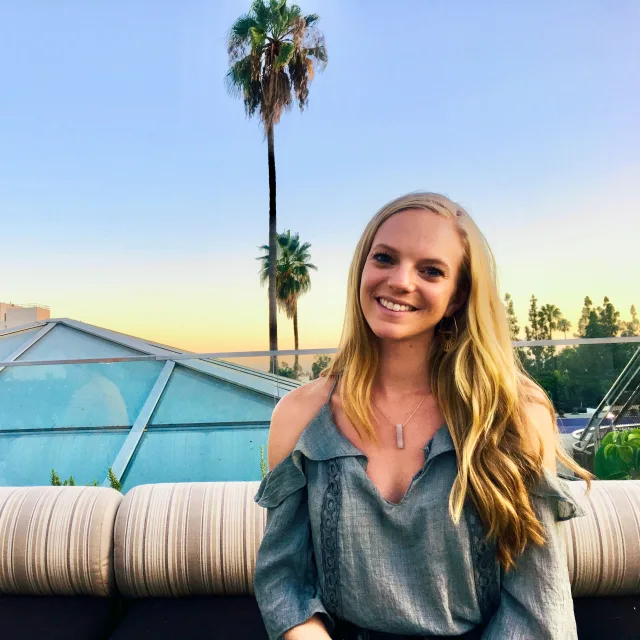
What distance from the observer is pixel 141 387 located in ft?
11.5

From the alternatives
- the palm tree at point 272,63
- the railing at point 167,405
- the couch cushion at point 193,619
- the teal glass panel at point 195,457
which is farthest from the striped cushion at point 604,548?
the palm tree at point 272,63

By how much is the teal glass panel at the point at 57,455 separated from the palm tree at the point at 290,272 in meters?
21.2

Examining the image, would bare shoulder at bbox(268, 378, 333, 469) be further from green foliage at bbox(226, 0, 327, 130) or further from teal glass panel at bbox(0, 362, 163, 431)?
green foliage at bbox(226, 0, 327, 130)

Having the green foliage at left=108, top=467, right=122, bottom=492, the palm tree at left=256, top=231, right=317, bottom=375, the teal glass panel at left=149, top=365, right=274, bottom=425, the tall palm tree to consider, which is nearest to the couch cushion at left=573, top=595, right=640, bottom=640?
the teal glass panel at left=149, top=365, right=274, bottom=425

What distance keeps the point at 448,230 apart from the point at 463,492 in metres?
0.44

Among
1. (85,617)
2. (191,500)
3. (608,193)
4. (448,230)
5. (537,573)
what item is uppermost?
(608,193)

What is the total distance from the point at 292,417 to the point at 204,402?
8.56 feet

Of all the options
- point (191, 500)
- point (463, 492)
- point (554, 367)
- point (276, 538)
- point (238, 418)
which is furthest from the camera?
point (238, 418)

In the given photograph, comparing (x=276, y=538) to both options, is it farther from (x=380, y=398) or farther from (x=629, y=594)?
(x=629, y=594)

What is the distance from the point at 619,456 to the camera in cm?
286

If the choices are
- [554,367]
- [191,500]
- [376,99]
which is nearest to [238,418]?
[191,500]

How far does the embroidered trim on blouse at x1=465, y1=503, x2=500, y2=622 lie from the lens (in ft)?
3.09

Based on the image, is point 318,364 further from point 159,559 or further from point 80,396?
point 80,396

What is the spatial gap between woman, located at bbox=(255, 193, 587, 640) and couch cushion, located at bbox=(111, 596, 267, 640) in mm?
806
